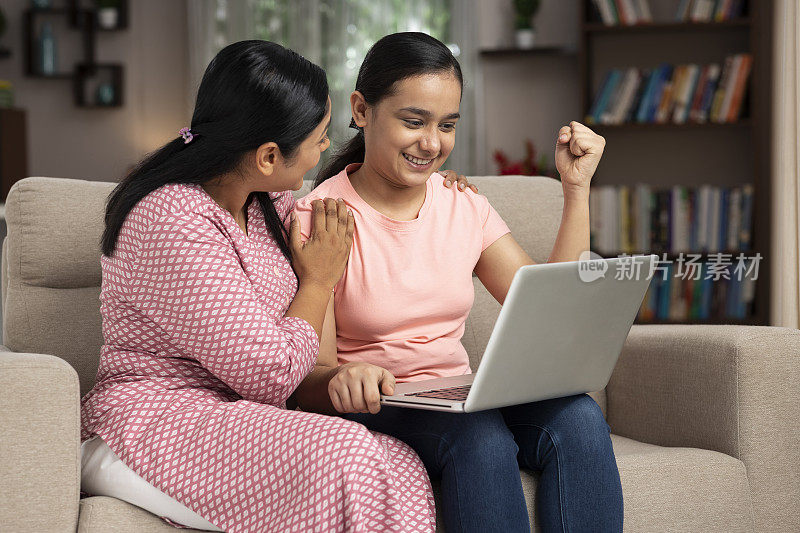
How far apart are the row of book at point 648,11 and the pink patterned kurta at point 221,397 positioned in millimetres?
2748

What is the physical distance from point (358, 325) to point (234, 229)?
28cm

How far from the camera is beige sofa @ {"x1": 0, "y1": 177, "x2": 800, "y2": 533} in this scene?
1148 mm

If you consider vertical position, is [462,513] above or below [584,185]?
below

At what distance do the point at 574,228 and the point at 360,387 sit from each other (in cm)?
56

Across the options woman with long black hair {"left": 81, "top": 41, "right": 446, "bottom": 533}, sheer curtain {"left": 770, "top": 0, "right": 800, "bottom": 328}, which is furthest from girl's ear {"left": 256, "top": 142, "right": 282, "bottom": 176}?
sheer curtain {"left": 770, "top": 0, "right": 800, "bottom": 328}

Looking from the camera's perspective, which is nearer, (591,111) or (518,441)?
(518,441)

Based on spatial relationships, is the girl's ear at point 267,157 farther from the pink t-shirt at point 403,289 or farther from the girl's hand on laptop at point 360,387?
the girl's hand on laptop at point 360,387

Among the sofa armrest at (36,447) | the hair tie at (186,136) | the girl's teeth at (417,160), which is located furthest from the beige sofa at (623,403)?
the girl's teeth at (417,160)

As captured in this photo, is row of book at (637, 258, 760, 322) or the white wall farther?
the white wall

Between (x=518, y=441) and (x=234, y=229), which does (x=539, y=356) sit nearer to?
(x=518, y=441)

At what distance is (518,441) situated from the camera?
1.35 m

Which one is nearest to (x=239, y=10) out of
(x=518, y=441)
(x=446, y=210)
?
(x=446, y=210)

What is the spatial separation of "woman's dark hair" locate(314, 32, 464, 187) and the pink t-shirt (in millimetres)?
179

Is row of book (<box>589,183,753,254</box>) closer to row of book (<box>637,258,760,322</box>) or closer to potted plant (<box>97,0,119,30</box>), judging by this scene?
row of book (<box>637,258,760,322</box>)
